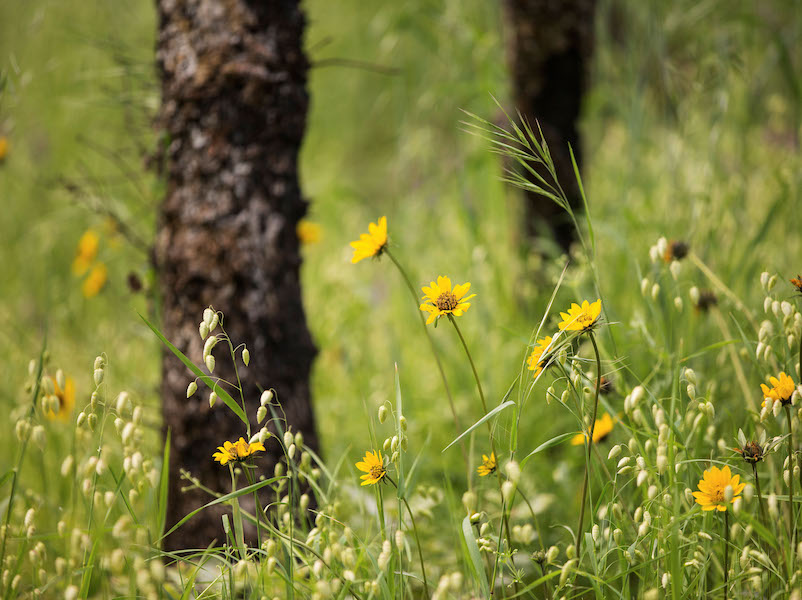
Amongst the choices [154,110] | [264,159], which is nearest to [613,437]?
[264,159]

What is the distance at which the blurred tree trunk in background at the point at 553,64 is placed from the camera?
1845 millimetres

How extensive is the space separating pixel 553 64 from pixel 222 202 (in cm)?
127

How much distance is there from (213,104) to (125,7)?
1.00m

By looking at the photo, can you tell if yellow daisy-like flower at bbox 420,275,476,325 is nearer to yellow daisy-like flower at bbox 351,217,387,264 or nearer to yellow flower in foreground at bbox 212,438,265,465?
yellow daisy-like flower at bbox 351,217,387,264

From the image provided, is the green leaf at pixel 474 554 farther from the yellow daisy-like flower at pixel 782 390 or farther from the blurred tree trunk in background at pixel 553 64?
the blurred tree trunk in background at pixel 553 64

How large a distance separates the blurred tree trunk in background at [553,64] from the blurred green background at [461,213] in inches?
2.8

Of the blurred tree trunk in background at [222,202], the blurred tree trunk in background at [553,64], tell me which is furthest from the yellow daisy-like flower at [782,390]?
the blurred tree trunk in background at [553,64]

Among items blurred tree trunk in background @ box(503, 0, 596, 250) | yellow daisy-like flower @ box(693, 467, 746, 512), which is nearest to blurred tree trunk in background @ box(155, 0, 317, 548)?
yellow daisy-like flower @ box(693, 467, 746, 512)

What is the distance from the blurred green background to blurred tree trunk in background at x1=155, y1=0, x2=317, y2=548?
0.54ft

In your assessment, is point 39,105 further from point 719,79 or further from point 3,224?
point 719,79

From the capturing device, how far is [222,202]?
1.14 metres

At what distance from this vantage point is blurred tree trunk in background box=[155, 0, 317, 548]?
1135mm

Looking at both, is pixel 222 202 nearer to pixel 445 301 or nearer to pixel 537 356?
pixel 445 301

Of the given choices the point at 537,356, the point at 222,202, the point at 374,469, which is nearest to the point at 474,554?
the point at 374,469
